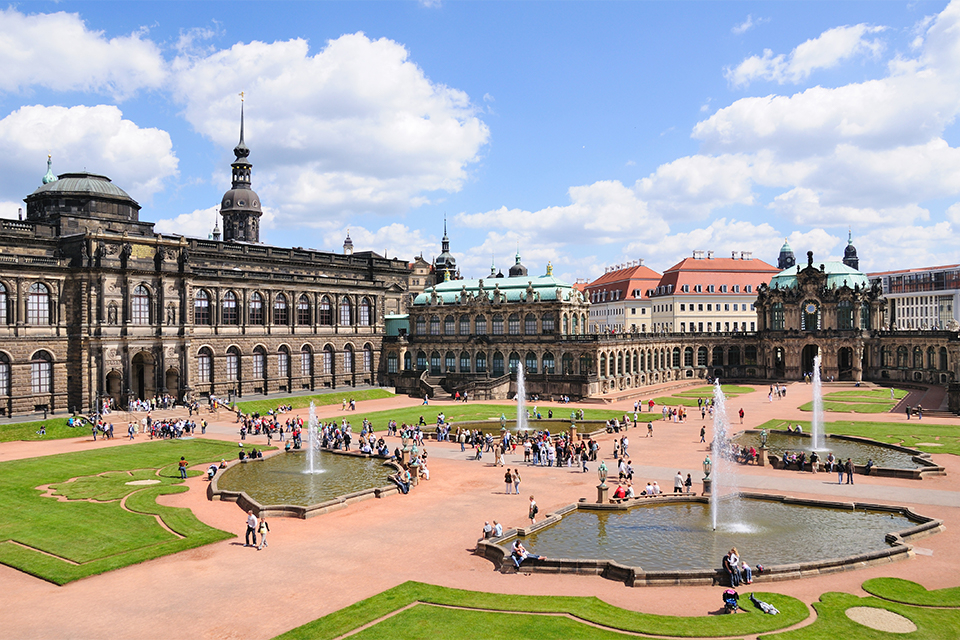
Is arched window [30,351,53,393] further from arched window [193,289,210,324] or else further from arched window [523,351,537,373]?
arched window [523,351,537,373]

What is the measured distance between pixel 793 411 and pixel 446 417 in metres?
36.2

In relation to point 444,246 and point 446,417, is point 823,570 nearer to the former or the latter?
point 446,417

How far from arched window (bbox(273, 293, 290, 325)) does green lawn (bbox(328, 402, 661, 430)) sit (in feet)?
63.5

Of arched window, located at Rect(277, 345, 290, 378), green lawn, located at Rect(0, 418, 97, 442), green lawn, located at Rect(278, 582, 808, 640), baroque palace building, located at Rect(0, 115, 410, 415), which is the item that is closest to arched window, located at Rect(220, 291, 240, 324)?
baroque palace building, located at Rect(0, 115, 410, 415)

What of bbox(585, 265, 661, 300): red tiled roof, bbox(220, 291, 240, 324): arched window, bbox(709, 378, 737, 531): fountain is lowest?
bbox(709, 378, 737, 531): fountain

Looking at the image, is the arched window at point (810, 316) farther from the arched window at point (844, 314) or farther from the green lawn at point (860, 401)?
the green lawn at point (860, 401)

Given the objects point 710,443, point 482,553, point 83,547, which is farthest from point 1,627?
point 710,443

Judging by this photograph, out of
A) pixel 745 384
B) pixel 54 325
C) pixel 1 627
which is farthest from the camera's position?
pixel 745 384

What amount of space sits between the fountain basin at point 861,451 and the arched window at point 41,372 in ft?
211

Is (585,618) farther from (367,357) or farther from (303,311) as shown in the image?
(367,357)

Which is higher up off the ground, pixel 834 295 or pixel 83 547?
pixel 834 295

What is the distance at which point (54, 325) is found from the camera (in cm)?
6969

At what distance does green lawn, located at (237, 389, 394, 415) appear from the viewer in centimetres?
7862

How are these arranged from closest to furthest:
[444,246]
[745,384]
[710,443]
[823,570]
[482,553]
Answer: [823,570]
[482,553]
[710,443]
[745,384]
[444,246]
